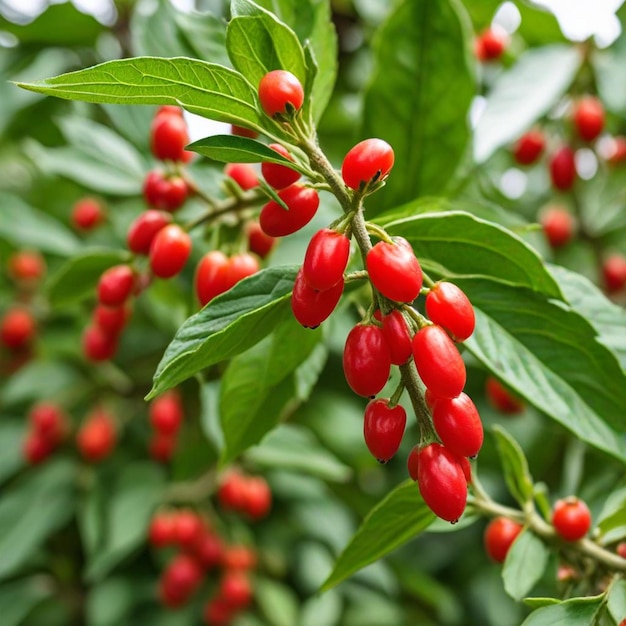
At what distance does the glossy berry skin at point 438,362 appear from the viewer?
615 mm

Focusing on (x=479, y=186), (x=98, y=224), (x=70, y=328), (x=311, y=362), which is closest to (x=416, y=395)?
(x=311, y=362)

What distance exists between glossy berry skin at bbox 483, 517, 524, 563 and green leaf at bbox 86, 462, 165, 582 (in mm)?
917

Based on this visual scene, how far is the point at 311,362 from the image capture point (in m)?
0.99

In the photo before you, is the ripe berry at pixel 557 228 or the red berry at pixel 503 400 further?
the ripe berry at pixel 557 228

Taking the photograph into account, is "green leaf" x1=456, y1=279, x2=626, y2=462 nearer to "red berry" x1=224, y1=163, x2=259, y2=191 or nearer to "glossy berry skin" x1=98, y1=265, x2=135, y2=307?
"red berry" x1=224, y1=163, x2=259, y2=191

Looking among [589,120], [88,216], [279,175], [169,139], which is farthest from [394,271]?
[88,216]

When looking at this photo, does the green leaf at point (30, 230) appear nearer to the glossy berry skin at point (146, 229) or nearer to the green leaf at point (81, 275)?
the green leaf at point (81, 275)

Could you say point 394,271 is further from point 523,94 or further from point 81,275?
point 523,94

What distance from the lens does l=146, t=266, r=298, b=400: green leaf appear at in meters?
0.64

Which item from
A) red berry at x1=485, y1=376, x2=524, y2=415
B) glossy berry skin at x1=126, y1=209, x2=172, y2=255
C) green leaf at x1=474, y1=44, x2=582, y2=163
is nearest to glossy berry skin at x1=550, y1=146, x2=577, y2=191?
Result: green leaf at x1=474, y1=44, x2=582, y2=163

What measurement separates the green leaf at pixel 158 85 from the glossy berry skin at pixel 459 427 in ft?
1.03

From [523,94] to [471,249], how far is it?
2.60ft

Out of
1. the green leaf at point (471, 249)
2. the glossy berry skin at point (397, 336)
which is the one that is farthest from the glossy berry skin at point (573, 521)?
the glossy berry skin at point (397, 336)

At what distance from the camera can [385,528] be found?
0.86 m
